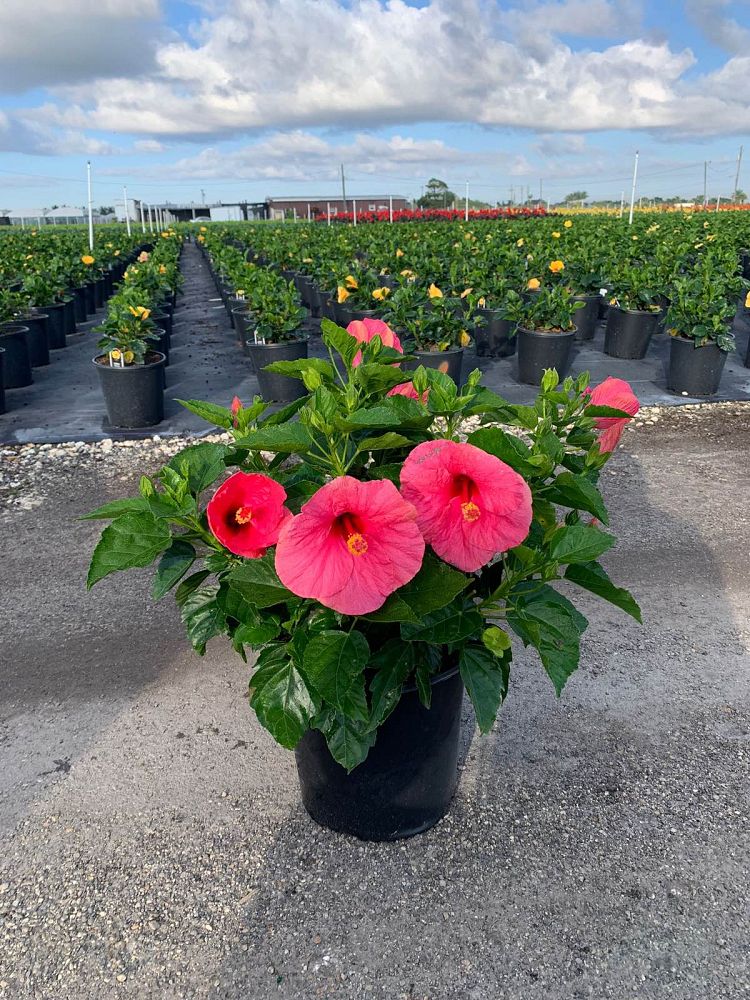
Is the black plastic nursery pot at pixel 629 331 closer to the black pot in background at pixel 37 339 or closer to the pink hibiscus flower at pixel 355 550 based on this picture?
the black pot in background at pixel 37 339

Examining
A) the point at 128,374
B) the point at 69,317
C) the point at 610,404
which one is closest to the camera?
the point at 610,404

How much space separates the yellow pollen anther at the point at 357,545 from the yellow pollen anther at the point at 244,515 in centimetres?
22

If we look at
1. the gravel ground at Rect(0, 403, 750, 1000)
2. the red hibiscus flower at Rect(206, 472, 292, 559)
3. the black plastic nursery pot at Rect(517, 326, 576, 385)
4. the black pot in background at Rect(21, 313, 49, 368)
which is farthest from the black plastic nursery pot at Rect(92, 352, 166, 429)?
the red hibiscus flower at Rect(206, 472, 292, 559)

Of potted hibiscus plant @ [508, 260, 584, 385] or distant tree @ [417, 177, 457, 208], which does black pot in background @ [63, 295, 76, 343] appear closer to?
potted hibiscus plant @ [508, 260, 584, 385]

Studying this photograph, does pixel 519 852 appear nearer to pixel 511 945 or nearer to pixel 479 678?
pixel 511 945

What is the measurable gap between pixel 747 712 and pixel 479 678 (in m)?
1.44

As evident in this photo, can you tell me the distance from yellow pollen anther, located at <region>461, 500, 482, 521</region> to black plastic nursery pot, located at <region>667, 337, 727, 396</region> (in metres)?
5.91

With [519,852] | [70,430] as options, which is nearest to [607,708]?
[519,852]

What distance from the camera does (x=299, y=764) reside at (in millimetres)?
1992

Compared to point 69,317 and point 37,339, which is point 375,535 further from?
point 69,317

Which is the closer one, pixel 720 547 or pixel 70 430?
pixel 720 547

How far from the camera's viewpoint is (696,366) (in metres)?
6.28

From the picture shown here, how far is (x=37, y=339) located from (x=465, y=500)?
772cm

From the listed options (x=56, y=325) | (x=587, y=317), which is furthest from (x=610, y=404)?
(x=56, y=325)
